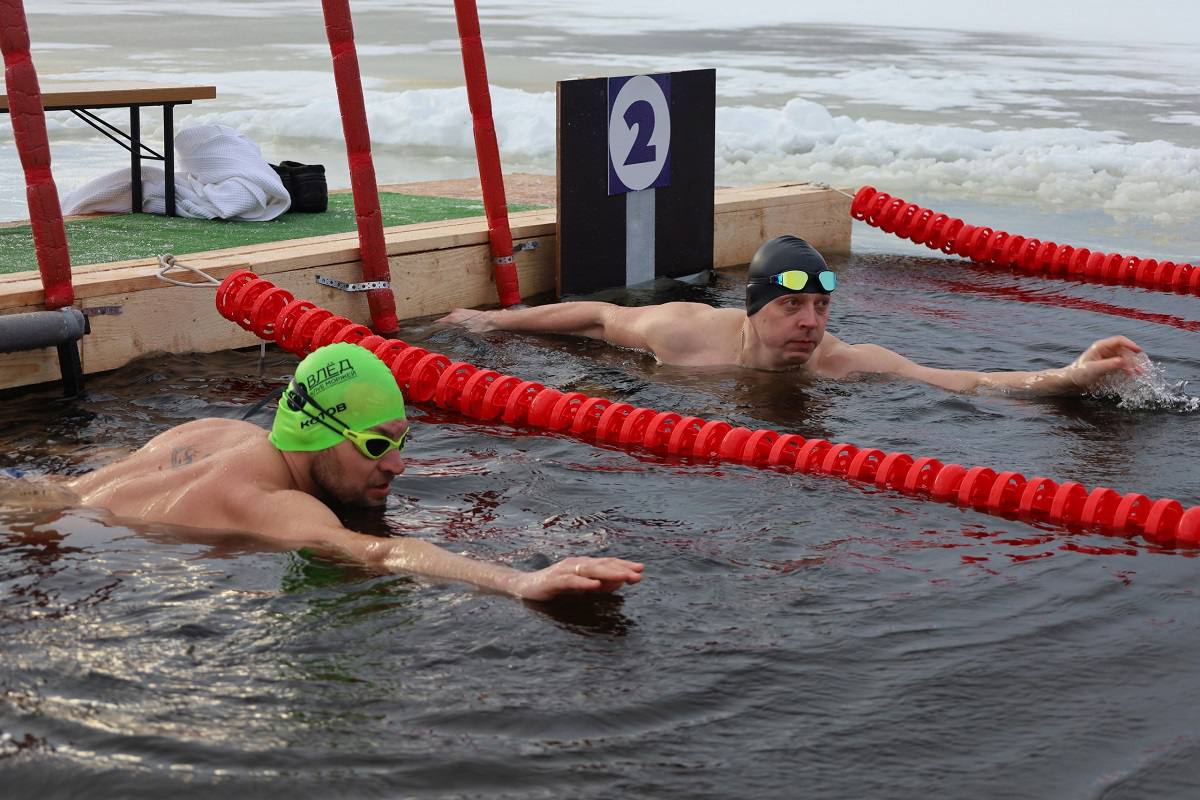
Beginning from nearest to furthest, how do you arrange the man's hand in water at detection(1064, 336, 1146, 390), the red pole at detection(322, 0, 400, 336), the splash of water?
the man's hand in water at detection(1064, 336, 1146, 390), the splash of water, the red pole at detection(322, 0, 400, 336)

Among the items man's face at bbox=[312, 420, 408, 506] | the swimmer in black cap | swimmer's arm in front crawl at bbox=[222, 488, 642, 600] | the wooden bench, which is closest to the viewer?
swimmer's arm in front crawl at bbox=[222, 488, 642, 600]

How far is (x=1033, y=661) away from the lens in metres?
4.04

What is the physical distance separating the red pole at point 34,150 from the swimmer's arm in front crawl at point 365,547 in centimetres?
249

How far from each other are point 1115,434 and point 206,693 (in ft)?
14.2

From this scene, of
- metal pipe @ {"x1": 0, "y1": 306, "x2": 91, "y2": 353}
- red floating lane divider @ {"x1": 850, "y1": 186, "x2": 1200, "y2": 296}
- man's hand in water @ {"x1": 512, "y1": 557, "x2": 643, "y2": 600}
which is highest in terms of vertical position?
metal pipe @ {"x1": 0, "y1": 306, "x2": 91, "y2": 353}

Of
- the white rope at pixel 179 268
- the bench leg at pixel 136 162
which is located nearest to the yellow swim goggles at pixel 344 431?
the white rope at pixel 179 268

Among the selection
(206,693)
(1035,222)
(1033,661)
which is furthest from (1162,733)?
(1035,222)

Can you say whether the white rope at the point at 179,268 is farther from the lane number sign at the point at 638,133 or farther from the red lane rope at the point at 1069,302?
the red lane rope at the point at 1069,302

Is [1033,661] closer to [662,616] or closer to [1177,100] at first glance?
[662,616]

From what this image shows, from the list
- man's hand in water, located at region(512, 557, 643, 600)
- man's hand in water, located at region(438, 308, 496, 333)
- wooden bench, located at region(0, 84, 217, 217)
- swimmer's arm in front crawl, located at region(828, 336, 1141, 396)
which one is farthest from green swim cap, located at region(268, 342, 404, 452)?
wooden bench, located at region(0, 84, 217, 217)

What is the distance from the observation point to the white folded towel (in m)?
9.39

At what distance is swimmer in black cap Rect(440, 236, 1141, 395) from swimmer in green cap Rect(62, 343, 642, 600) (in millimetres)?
2854

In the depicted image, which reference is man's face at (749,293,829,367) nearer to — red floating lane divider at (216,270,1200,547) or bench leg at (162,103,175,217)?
red floating lane divider at (216,270,1200,547)

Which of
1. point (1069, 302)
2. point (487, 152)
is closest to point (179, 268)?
point (487, 152)
